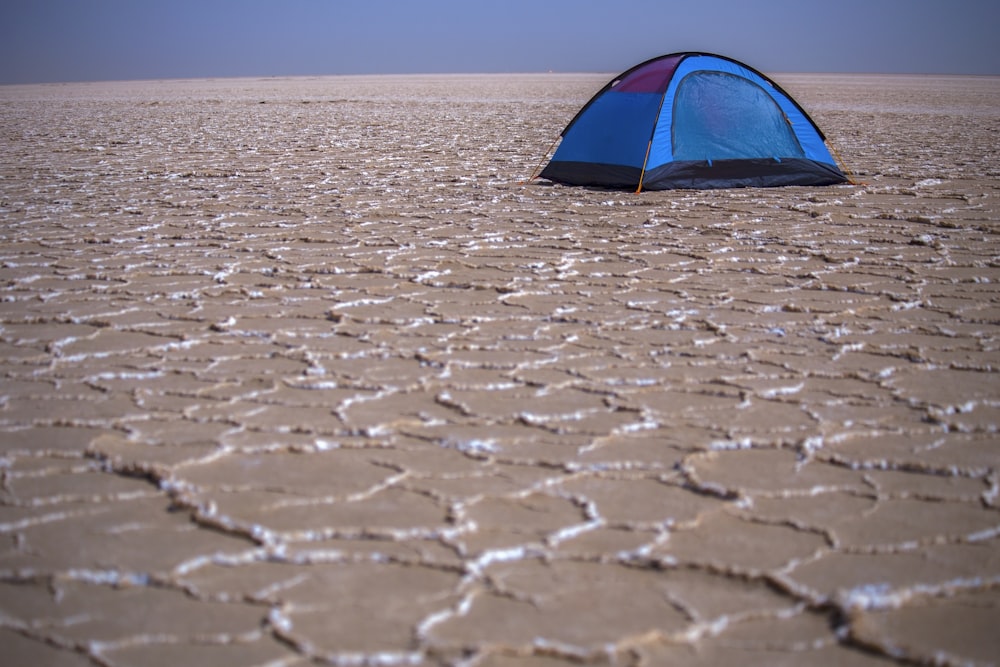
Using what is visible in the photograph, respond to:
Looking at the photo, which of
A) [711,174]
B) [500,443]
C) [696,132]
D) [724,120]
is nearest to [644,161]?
[696,132]

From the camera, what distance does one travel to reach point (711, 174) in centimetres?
630

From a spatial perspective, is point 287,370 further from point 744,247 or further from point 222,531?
point 744,247

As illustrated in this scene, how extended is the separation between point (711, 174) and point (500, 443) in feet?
15.0

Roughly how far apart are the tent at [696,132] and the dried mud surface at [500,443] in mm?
1246

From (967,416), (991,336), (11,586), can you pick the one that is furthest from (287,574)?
(991,336)

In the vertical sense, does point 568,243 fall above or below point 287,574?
above

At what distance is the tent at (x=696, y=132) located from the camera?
6.12 metres

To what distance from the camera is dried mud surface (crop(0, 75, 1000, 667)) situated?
1.50 meters

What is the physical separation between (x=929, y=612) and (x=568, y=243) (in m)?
3.20

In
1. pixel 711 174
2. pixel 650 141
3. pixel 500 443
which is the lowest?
pixel 500 443

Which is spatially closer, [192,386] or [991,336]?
[192,386]

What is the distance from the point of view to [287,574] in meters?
1.64

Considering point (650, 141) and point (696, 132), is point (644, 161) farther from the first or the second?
point (696, 132)

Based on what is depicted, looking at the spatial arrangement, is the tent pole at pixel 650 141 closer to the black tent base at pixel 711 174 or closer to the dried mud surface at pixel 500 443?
the black tent base at pixel 711 174
